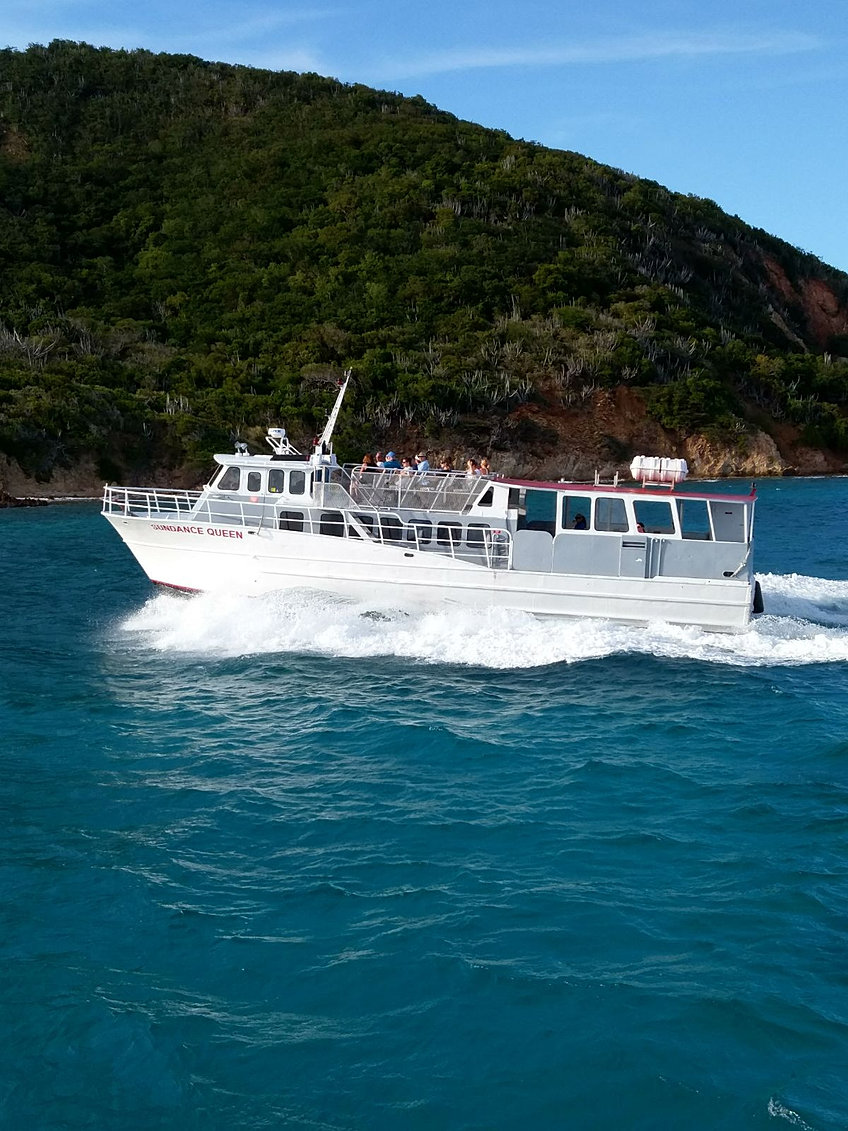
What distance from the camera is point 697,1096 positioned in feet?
28.1

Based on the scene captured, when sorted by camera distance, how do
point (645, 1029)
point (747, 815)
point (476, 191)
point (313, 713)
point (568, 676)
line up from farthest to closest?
1. point (476, 191)
2. point (568, 676)
3. point (313, 713)
4. point (747, 815)
5. point (645, 1029)

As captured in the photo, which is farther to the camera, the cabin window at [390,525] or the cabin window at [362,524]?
the cabin window at [390,525]

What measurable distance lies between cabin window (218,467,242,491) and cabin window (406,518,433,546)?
4590mm

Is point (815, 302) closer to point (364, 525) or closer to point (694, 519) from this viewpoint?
point (694, 519)

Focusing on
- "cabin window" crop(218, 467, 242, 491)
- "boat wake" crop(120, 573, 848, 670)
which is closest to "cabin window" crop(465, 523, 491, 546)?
"boat wake" crop(120, 573, 848, 670)

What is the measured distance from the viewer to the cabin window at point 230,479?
25.8 metres

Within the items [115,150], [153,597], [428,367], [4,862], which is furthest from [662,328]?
[4,862]

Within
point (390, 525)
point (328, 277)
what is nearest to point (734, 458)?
point (328, 277)

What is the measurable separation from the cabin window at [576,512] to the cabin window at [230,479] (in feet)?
27.0

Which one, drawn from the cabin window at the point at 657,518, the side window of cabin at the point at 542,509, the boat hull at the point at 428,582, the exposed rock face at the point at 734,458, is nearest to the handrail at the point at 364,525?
the boat hull at the point at 428,582

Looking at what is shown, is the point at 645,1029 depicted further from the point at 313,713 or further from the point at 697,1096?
the point at 313,713

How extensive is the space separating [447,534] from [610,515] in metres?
3.96

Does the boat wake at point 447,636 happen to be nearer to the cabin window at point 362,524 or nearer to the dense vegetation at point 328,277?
the cabin window at point 362,524

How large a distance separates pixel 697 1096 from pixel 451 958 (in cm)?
274
